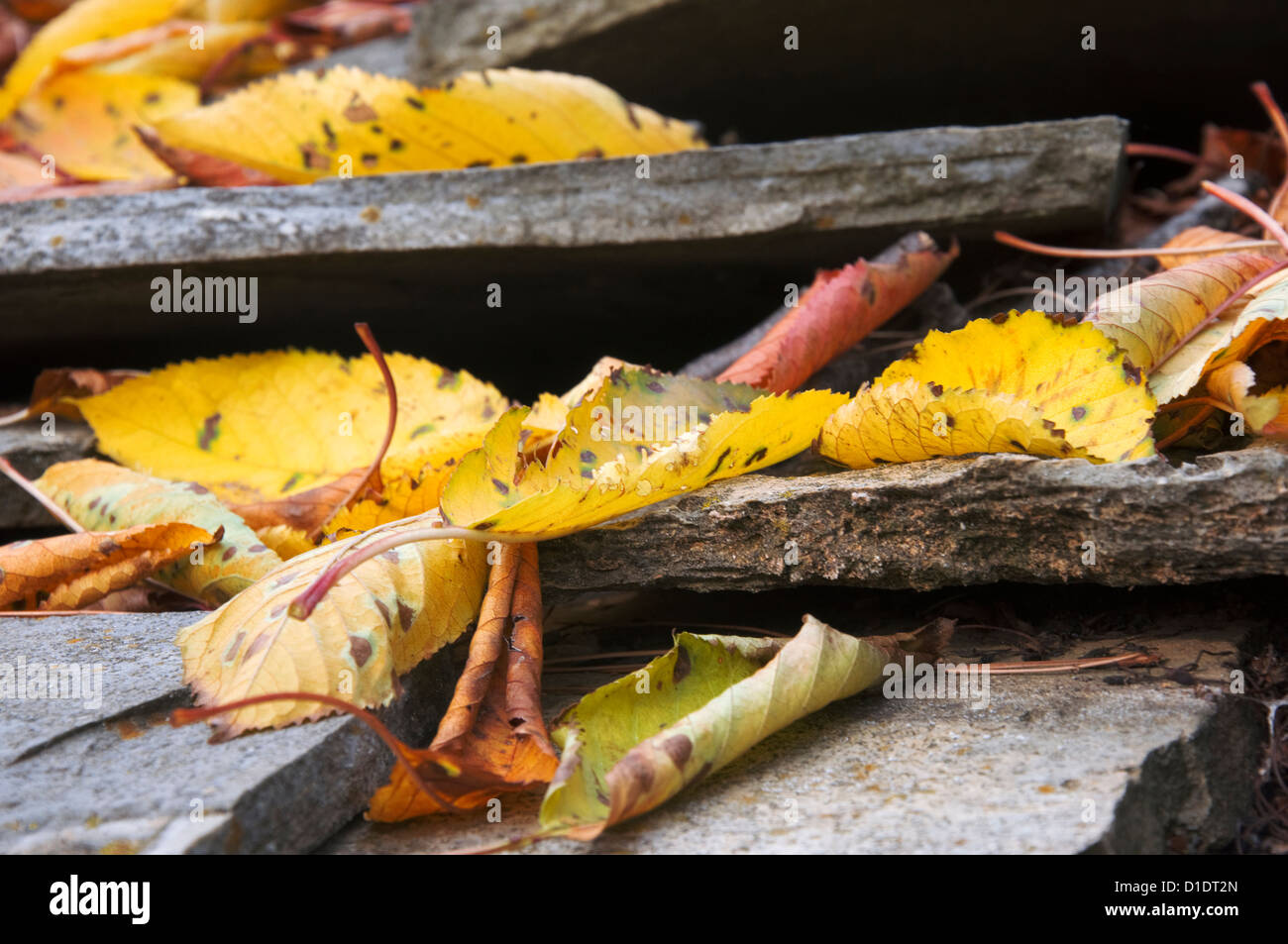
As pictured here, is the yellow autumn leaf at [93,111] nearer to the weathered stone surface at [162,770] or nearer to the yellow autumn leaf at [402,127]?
the yellow autumn leaf at [402,127]

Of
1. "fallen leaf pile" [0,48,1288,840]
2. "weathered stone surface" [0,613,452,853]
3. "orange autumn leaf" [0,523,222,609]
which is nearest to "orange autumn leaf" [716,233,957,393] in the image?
"fallen leaf pile" [0,48,1288,840]

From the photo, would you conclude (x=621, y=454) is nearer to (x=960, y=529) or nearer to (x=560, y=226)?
(x=960, y=529)

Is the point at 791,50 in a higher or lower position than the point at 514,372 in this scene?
higher

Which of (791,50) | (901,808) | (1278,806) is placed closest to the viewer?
(901,808)

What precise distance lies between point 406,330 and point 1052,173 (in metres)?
1.31

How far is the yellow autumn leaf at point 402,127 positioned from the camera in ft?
5.94

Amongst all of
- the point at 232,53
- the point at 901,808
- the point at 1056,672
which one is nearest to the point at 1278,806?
the point at 1056,672

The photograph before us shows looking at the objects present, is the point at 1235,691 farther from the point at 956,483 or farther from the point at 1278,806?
the point at 956,483

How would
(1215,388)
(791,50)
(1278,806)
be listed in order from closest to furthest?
(1278,806), (1215,388), (791,50)

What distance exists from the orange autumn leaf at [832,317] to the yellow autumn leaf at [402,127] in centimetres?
54

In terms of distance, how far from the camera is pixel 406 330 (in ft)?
7.30

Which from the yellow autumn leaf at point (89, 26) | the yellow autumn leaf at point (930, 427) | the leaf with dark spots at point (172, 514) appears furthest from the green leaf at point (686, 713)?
the yellow autumn leaf at point (89, 26)

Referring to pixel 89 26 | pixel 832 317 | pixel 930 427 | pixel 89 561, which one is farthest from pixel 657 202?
pixel 89 26

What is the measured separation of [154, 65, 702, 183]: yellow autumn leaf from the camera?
1.81m
